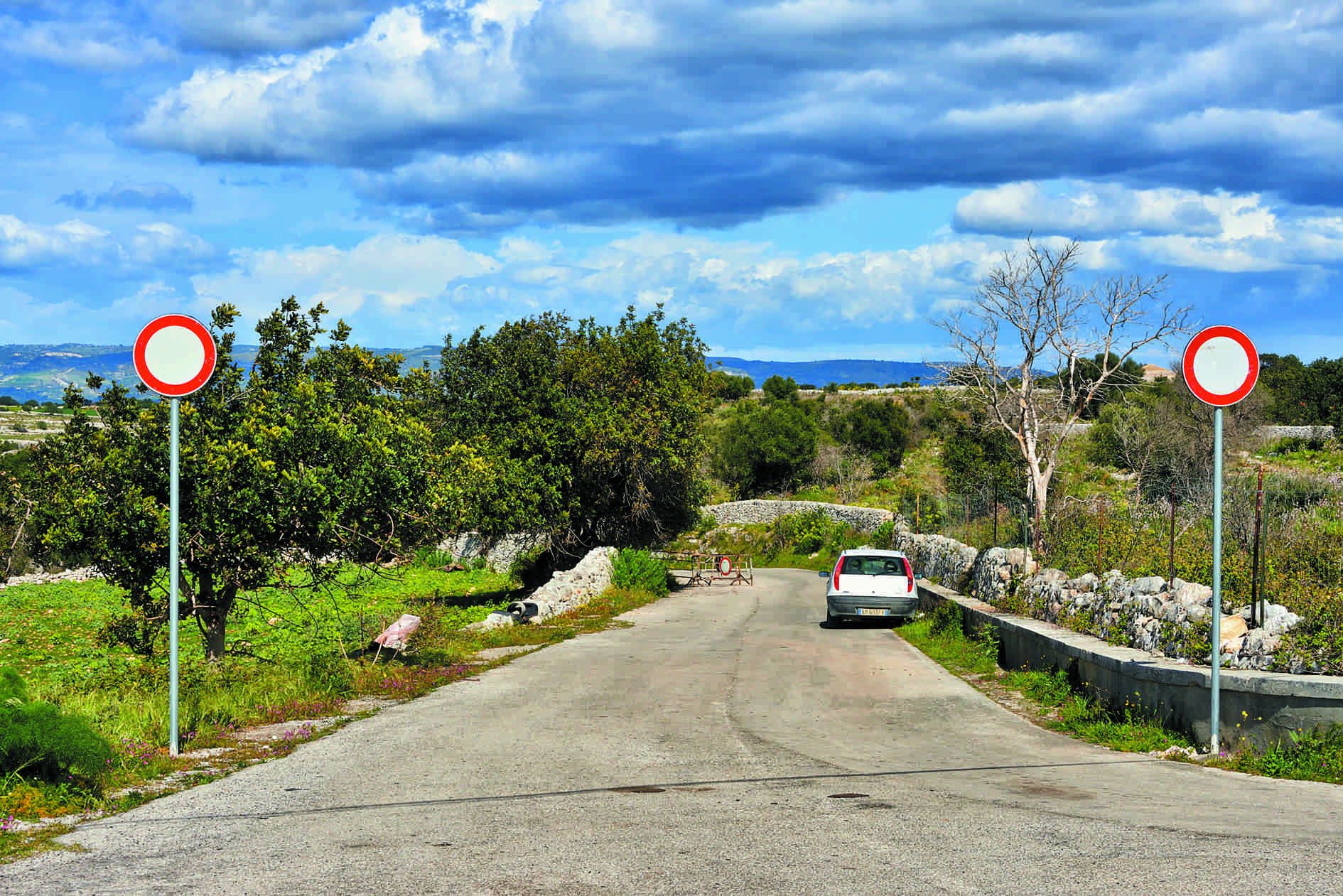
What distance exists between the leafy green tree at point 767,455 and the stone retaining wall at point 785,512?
25.1 feet

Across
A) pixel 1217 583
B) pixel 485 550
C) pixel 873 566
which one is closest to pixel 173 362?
pixel 1217 583

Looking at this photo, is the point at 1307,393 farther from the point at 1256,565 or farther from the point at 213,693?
the point at 213,693

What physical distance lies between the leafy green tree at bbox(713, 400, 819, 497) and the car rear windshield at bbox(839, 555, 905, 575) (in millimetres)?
45181

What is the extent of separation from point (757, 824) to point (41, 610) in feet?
105

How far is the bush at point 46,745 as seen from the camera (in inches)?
261

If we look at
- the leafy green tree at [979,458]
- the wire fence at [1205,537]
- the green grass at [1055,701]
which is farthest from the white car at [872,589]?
the leafy green tree at [979,458]

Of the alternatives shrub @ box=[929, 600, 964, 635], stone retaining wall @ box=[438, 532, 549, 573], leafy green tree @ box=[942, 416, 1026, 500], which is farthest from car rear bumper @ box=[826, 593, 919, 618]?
stone retaining wall @ box=[438, 532, 549, 573]

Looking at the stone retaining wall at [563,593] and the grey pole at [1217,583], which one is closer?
the grey pole at [1217,583]

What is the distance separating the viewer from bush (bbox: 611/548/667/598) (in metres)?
30.7

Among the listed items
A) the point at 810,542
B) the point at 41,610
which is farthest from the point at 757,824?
the point at 810,542

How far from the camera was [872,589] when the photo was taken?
72.2 ft

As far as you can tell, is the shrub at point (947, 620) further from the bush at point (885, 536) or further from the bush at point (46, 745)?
the bush at point (885, 536)

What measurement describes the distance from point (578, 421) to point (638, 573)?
4864 millimetres

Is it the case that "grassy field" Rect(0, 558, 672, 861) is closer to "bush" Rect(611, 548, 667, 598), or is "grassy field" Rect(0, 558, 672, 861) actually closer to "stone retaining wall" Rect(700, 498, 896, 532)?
"bush" Rect(611, 548, 667, 598)
